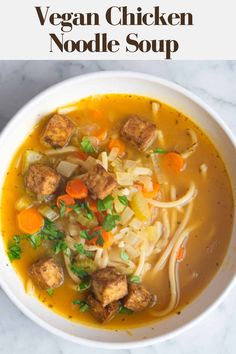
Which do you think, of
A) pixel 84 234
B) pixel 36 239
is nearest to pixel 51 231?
pixel 36 239

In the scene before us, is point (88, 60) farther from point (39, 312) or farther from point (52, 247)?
point (39, 312)

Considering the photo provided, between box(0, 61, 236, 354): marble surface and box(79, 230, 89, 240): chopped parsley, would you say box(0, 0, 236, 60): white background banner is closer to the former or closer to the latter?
box(0, 61, 236, 354): marble surface

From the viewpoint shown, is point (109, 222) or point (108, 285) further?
point (109, 222)

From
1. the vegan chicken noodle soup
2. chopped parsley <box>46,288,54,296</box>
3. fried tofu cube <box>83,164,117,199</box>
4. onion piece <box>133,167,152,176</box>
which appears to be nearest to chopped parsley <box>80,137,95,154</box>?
the vegan chicken noodle soup

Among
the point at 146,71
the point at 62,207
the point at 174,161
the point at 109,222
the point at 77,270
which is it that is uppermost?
the point at 146,71

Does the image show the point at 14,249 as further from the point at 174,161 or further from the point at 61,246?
the point at 174,161

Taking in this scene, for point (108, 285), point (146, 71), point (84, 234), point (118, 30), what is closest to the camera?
point (108, 285)

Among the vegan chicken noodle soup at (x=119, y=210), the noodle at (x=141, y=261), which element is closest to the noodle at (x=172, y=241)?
the vegan chicken noodle soup at (x=119, y=210)

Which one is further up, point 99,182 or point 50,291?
point 99,182
